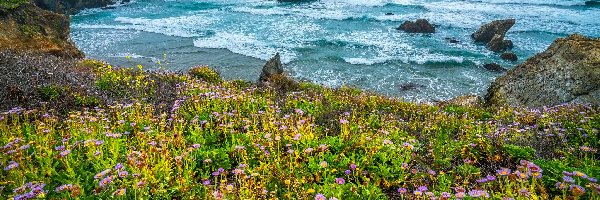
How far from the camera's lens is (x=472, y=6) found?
152ft

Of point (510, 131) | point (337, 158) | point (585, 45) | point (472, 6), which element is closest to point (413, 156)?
point (337, 158)

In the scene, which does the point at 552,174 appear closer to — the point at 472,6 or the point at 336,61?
the point at 336,61

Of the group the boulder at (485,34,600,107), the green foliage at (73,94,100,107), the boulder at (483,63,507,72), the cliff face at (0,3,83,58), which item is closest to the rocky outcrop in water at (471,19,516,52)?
the boulder at (483,63,507,72)

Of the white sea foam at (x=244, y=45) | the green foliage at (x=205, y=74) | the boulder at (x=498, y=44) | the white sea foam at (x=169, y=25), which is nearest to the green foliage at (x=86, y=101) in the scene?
the green foliage at (x=205, y=74)

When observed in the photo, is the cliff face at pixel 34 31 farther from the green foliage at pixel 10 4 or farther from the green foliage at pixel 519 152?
the green foliage at pixel 519 152

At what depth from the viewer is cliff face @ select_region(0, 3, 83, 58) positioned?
1303 cm

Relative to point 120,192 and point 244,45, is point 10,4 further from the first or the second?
point 244,45

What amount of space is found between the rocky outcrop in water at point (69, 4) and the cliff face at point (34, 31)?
89.4 feet

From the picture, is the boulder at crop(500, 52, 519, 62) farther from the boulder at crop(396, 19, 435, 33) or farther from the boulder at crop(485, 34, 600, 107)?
the boulder at crop(485, 34, 600, 107)

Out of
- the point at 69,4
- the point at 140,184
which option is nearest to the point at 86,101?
the point at 140,184

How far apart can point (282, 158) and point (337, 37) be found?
25598mm

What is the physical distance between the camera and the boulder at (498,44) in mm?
26500

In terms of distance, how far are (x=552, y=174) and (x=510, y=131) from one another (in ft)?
6.74

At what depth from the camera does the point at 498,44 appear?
2648cm
